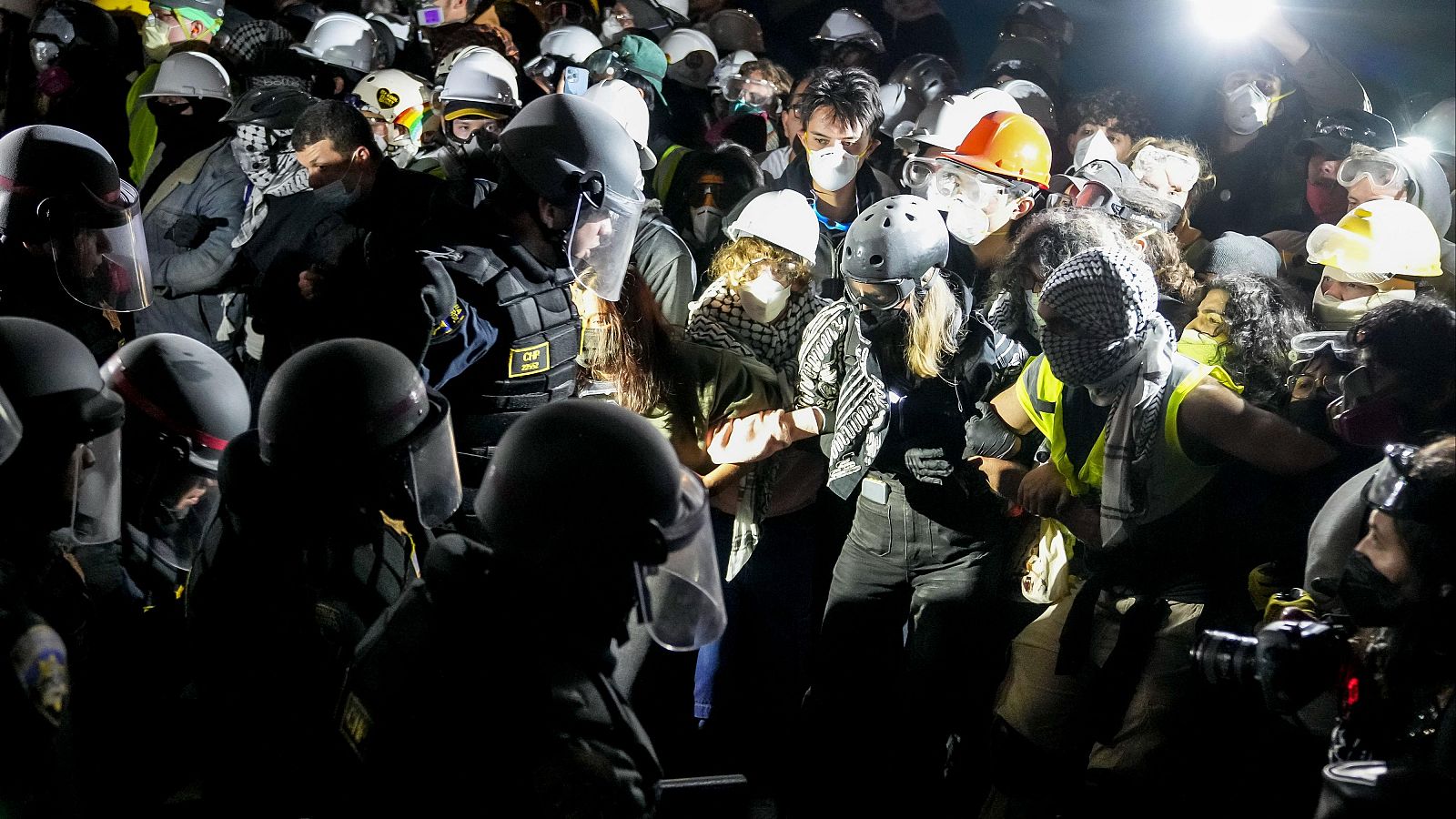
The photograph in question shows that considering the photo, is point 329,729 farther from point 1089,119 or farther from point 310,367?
point 1089,119

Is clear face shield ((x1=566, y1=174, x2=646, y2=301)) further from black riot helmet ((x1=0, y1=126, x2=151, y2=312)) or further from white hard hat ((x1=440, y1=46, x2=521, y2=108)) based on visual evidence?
white hard hat ((x1=440, y1=46, x2=521, y2=108))

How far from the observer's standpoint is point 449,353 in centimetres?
321

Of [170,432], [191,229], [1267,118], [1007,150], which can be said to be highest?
[1267,118]

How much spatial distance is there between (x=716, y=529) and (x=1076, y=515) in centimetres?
129

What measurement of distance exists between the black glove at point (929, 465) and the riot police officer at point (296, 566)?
1.83 metres

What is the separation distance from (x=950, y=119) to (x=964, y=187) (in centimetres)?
105

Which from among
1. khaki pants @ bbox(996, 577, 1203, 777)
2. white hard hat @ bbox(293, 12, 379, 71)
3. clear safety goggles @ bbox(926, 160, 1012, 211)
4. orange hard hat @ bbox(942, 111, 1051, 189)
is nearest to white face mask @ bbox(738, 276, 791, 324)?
clear safety goggles @ bbox(926, 160, 1012, 211)

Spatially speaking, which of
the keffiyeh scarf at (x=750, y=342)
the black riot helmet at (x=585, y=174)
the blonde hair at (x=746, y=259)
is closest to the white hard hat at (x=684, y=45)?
the blonde hair at (x=746, y=259)

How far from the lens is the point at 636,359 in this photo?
12.0ft

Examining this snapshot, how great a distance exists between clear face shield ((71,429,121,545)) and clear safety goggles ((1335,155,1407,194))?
5.09m

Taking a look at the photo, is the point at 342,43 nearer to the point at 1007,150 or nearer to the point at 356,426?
the point at 1007,150

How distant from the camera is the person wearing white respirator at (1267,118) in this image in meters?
5.85

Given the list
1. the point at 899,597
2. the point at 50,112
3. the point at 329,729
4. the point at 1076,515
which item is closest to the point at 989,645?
the point at 899,597

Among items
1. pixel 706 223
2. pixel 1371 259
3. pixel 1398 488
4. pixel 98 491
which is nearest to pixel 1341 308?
pixel 1371 259
